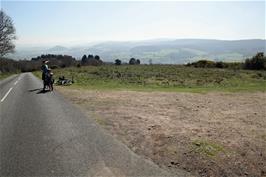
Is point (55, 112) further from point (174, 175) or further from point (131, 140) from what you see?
point (174, 175)

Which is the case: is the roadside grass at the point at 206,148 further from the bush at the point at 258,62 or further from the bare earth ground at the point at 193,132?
the bush at the point at 258,62

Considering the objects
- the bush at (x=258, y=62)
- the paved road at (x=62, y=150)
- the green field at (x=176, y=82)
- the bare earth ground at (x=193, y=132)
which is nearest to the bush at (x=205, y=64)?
the bush at (x=258, y=62)

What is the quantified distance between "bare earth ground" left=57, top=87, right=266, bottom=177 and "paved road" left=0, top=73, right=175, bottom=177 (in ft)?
1.69

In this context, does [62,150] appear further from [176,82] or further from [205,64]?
[205,64]

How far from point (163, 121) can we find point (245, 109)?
4.86 meters

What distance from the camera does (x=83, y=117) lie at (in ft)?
37.5

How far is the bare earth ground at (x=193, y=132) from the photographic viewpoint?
21.6ft

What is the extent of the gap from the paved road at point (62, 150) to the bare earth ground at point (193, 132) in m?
0.52

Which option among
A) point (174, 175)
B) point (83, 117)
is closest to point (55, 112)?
point (83, 117)

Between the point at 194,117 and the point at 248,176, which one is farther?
the point at 194,117

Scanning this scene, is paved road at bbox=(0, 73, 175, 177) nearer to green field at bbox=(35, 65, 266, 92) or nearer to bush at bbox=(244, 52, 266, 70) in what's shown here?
green field at bbox=(35, 65, 266, 92)

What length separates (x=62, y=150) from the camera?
286 inches

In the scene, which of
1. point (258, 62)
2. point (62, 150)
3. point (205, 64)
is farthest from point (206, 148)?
point (205, 64)

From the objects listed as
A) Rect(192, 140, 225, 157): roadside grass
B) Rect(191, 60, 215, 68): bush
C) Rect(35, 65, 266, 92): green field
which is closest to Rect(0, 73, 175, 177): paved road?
Rect(192, 140, 225, 157): roadside grass
